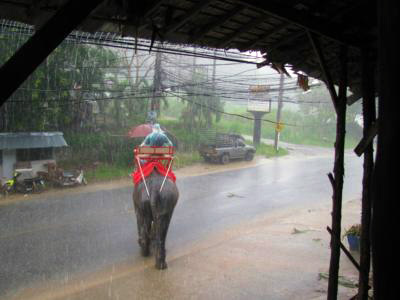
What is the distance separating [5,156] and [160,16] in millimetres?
12831

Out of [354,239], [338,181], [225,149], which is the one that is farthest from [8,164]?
[338,181]

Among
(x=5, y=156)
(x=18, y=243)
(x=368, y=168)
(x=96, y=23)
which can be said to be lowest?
(x=18, y=243)

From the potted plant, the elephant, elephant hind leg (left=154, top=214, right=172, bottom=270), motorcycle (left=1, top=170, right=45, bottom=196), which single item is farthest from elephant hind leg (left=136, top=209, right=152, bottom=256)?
motorcycle (left=1, top=170, right=45, bottom=196)

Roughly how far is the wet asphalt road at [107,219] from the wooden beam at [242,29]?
511cm

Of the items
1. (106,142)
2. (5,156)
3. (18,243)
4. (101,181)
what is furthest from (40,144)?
(18,243)

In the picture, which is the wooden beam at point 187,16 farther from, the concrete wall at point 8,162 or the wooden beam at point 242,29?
the concrete wall at point 8,162

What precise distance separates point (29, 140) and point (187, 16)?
12993 millimetres

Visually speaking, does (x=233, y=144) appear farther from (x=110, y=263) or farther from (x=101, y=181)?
(x=110, y=263)

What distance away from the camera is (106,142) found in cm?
1914

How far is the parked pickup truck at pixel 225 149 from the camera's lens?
2214cm

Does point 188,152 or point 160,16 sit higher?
point 160,16

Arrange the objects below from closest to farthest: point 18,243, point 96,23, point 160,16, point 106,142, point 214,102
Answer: point 96,23 → point 160,16 → point 18,243 → point 106,142 → point 214,102

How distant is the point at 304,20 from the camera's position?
3.52 meters

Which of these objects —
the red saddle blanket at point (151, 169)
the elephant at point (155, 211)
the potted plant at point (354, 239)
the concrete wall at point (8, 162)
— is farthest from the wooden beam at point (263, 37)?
the concrete wall at point (8, 162)
